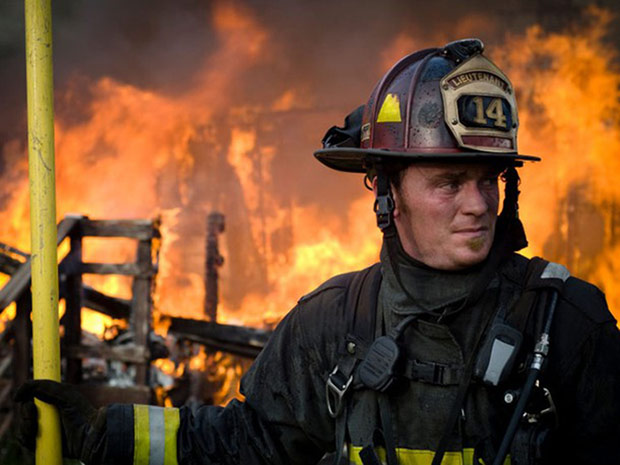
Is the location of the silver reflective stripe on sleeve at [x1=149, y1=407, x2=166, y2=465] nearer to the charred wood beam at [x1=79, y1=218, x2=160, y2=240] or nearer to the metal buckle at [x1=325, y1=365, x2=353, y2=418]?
the metal buckle at [x1=325, y1=365, x2=353, y2=418]

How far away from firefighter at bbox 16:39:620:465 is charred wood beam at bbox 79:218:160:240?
3.18 metres

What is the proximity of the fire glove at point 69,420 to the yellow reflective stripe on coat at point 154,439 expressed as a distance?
11 centimetres

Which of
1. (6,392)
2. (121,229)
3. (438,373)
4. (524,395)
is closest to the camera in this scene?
(524,395)

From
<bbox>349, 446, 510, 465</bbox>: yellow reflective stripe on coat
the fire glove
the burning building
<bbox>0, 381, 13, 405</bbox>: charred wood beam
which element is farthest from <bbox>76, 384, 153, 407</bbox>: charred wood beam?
the burning building

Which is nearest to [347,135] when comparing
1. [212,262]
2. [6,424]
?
[6,424]

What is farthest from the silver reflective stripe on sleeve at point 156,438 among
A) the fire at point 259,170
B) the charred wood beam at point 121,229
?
the fire at point 259,170

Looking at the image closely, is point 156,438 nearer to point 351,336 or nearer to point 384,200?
point 351,336

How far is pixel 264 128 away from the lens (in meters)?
14.7

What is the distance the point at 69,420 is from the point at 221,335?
4809mm

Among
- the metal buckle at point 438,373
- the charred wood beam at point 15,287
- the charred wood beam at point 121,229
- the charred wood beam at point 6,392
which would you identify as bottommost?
the charred wood beam at point 6,392

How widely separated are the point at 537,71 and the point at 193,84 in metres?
6.76

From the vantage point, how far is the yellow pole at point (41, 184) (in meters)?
2.16

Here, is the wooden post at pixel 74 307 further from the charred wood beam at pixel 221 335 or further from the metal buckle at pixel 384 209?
the metal buckle at pixel 384 209

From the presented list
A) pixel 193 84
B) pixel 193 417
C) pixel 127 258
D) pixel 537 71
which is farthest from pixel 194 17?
pixel 193 417
